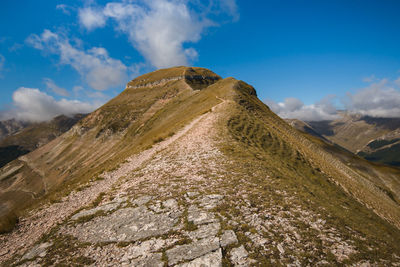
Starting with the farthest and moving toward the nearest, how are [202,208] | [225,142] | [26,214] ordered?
[225,142] → [26,214] → [202,208]

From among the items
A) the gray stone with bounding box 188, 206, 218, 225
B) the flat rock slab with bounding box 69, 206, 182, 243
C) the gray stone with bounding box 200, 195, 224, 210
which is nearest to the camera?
the flat rock slab with bounding box 69, 206, 182, 243

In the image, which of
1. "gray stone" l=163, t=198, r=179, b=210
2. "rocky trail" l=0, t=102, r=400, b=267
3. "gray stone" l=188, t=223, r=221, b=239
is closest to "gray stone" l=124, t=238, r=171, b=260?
"rocky trail" l=0, t=102, r=400, b=267

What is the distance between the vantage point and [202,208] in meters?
11.1

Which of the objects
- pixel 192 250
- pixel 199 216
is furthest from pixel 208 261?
pixel 199 216

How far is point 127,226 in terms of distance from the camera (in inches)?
396

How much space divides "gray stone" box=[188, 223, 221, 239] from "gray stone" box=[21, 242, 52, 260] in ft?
23.7

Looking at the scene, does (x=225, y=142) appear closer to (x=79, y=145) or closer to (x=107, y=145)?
(x=107, y=145)

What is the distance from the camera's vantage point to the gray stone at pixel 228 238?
8.25m

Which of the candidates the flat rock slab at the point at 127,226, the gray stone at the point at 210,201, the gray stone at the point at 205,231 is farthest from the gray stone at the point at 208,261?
the gray stone at the point at 210,201

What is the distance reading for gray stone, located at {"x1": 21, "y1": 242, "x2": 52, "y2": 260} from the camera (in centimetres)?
881

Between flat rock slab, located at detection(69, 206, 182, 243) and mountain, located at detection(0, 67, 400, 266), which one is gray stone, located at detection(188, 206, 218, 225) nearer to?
mountain, located at detection(0, 67, 400, 266)

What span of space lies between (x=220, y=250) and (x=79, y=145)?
184868 millimetres

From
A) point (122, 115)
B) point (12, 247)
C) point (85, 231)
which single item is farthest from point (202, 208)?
point (122, 115)

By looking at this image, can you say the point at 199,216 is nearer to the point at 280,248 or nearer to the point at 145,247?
the point at 145,247
